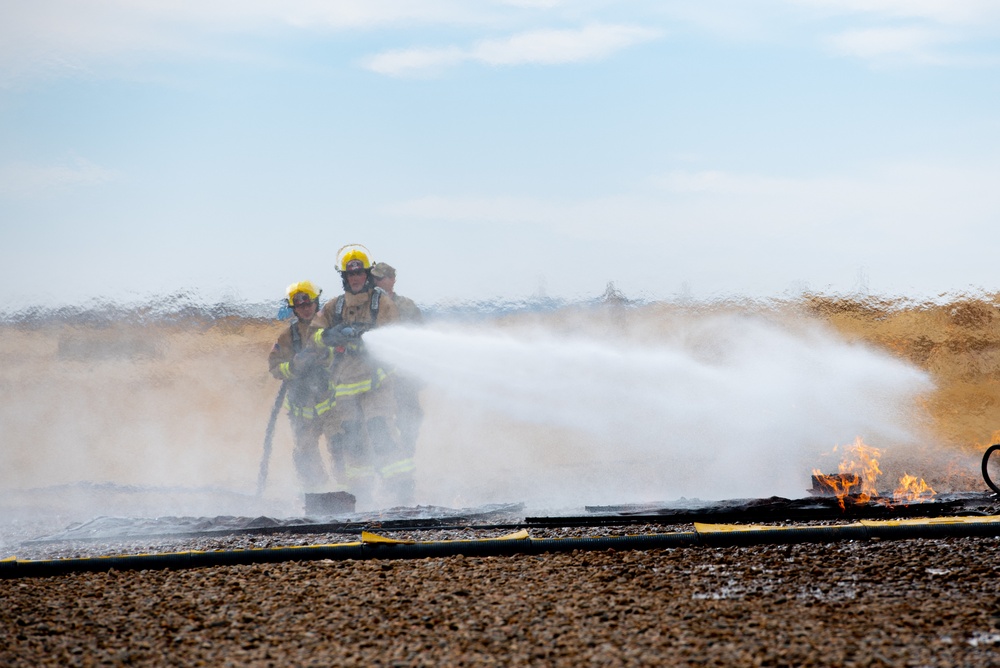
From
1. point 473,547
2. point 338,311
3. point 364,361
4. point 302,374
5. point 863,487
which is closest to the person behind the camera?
point 473,547

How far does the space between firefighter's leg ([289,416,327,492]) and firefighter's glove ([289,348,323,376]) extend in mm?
546

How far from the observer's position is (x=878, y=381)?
19.7 metres

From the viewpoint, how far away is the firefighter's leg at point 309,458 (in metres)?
11.3

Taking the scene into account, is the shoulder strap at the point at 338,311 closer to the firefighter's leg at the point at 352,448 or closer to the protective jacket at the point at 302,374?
the protective jacket at the point at 302,374

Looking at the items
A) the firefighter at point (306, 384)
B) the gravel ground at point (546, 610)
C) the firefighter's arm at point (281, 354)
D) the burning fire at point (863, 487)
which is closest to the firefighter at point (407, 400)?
the firefighter at point (306, 384)

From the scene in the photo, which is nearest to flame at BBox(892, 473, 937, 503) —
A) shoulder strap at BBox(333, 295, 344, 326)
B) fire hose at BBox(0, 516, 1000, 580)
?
fire hose at BBox(0, 516, 1000, 580)

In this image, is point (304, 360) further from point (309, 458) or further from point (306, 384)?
point (309, 458)

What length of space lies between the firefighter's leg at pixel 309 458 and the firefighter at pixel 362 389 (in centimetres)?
38

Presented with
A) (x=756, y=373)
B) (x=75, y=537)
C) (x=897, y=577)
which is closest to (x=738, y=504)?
(x=897, y=577)

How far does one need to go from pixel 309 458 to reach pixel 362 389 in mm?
1087

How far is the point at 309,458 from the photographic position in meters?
11.3

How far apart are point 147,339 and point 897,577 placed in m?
19.0

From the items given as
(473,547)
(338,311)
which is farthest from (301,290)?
(473,547)

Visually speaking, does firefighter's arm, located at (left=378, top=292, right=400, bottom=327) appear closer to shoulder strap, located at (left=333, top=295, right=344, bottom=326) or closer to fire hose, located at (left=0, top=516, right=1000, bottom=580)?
shoulder strap, located at (left=333, top=295, right=344, bottom=326)
